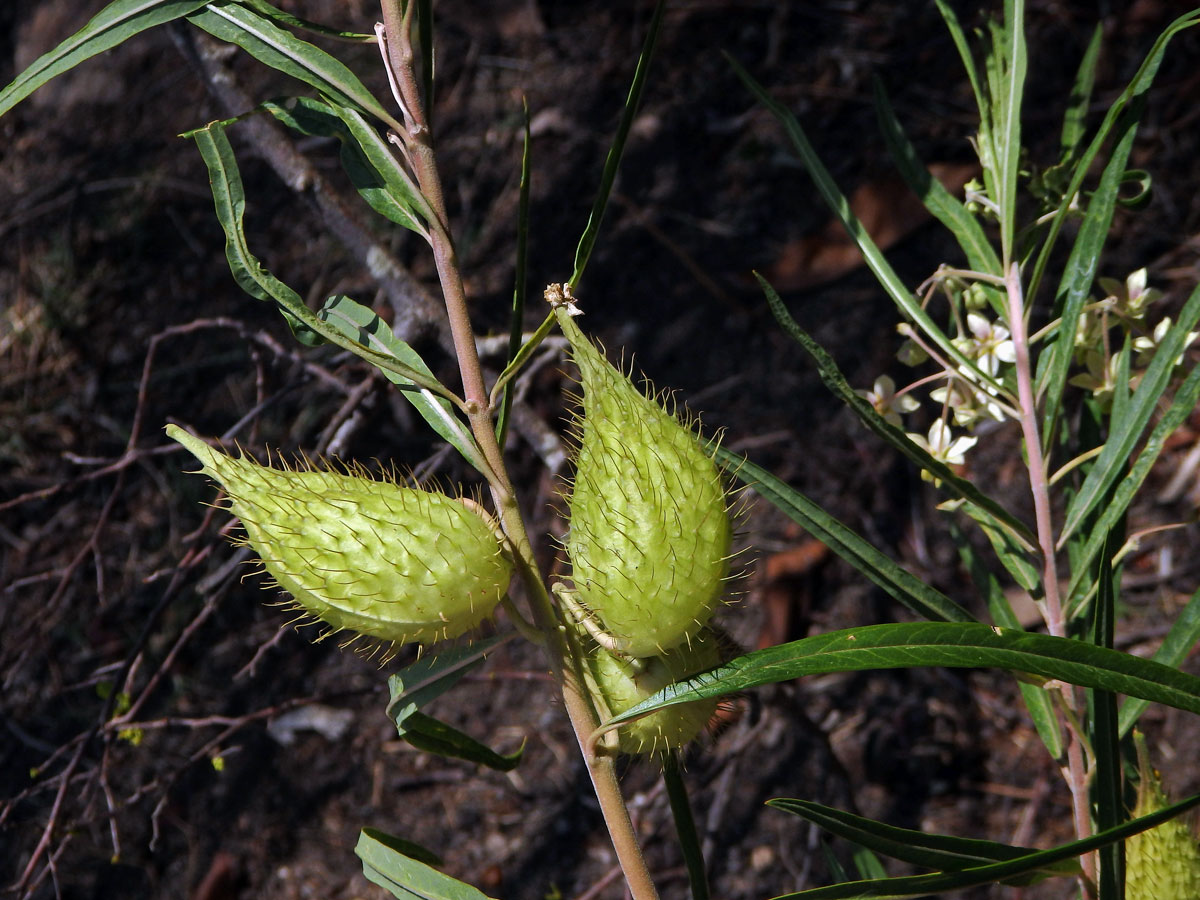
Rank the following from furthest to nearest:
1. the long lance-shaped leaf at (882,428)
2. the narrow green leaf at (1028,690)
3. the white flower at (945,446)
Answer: the white flower at (945,446), the narrow green leaf at (1028,690), the long lance-shaped leaf at (882,428)

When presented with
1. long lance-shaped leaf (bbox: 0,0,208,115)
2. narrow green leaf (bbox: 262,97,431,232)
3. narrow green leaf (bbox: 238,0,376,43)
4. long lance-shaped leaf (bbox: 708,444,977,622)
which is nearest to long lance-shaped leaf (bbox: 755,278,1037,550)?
long lance-shaped leaf (bbox: 708,444,977,622)

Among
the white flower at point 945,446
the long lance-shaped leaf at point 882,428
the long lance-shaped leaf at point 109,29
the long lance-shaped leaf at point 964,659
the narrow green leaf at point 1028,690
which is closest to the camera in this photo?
the long lance-shaped leaf at point 964,659

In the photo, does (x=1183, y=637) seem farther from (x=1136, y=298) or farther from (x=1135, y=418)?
(x=1136, y=298)

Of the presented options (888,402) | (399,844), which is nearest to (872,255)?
(888,402)

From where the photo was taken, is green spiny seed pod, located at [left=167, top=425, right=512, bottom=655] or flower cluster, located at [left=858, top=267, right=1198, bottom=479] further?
flower cluster, located at [left=858, top=267, right=1198, bottom=479]

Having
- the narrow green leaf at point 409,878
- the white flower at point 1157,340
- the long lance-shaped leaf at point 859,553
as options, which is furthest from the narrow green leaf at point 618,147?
the white flower at point 1157,340

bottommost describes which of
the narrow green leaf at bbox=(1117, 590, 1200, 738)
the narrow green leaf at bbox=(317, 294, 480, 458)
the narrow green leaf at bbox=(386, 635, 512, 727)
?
the narrow green leaf at bbox=(1117, 590, 1200, 738)

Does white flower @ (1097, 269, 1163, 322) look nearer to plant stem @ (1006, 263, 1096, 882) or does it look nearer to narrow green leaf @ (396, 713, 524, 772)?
plant stem @ (1006, 263, 1096, 882)

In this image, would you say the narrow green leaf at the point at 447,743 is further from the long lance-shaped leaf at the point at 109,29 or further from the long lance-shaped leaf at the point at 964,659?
the long lance-shaped leaf at the point at 109,29

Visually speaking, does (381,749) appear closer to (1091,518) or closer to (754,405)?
(754,405)
